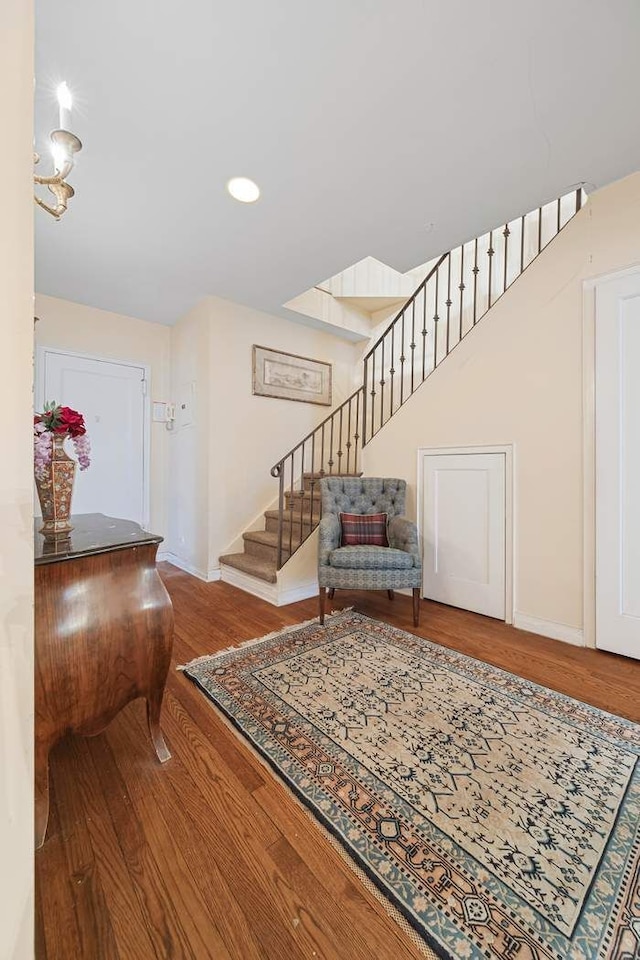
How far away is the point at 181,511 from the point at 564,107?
12.8ft

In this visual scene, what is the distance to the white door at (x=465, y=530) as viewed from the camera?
8.30ft

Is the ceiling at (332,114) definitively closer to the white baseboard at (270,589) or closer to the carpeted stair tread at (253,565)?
the carpeted stair tread at (253,565)

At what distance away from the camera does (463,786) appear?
1.20 meters

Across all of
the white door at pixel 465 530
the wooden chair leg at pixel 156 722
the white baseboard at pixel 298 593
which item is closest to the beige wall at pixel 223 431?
the white baseboard at pixel 298 593

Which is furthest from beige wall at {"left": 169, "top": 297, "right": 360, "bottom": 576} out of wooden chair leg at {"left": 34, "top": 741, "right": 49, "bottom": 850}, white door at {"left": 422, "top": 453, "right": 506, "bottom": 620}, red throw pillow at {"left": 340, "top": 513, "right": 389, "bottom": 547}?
wooden chair leg at {"left": 34, "top": 741, "right": 49, "bottom": 850}

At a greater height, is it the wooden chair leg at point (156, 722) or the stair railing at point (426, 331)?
the stair railing at point (426, 331)

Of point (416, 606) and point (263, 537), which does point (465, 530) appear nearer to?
point (416, 606)

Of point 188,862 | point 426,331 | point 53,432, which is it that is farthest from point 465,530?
point 53,432

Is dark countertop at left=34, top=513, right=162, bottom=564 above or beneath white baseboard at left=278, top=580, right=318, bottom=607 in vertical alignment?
above

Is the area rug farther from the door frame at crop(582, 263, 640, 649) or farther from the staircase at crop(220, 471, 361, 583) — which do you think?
the staircase at crop(220, 471, 361, 583)

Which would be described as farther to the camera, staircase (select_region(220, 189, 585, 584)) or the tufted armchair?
staircase (select_region(220, 189, 585, 584))

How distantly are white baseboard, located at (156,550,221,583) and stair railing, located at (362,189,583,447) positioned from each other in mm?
1889

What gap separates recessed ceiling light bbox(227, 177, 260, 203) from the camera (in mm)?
1999

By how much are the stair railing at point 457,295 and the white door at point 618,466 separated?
2.42 feet
